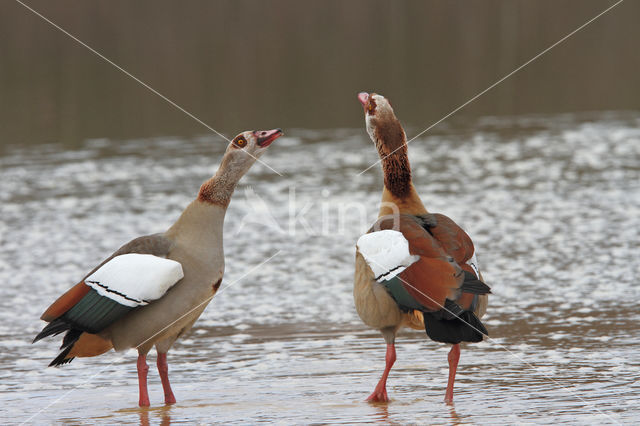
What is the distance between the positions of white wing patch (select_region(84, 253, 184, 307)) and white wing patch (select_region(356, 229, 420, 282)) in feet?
4.34

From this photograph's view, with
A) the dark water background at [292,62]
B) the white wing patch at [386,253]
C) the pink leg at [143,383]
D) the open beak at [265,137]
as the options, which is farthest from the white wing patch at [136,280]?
the dark water background at [292,62]

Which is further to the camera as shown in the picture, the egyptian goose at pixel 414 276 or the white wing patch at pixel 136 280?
the white wing patch at pixel 136 280

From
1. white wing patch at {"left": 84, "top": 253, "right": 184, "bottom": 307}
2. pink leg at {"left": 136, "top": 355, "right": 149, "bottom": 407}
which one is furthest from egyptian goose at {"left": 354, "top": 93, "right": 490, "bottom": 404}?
pink leg at {"left": 136, "top": 355, "right": 149, "bottom": 407}

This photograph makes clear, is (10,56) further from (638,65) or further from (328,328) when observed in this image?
(328,328)

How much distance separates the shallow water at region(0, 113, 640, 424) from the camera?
287 inches

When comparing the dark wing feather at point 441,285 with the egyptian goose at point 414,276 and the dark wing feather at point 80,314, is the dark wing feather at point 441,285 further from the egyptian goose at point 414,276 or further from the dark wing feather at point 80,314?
the dark wing feather at point 80,314

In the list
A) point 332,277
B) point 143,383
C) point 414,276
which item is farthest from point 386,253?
point 332,277

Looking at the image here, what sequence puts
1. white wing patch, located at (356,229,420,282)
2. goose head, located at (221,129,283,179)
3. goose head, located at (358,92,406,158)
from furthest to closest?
goose head, located at (358,92,406,158), goose head, located at (221,129,283,179), white wing patch, located at (356,229,420,282)

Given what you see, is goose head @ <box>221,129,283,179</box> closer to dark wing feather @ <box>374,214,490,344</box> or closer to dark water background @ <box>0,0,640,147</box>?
dark wing feather @ <box>374,214,490,344</box>

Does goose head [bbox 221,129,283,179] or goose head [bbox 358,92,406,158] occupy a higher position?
goose head [bbox 358,92,406,158]

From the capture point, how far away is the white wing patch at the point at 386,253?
6.98 metres

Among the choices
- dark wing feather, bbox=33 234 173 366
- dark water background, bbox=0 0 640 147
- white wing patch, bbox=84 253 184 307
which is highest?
dark water background, bbox=0 0 640 147

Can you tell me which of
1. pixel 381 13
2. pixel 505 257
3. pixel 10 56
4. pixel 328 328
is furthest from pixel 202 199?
pixel 381 13

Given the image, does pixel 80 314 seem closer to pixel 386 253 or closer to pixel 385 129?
pixel 386 253
